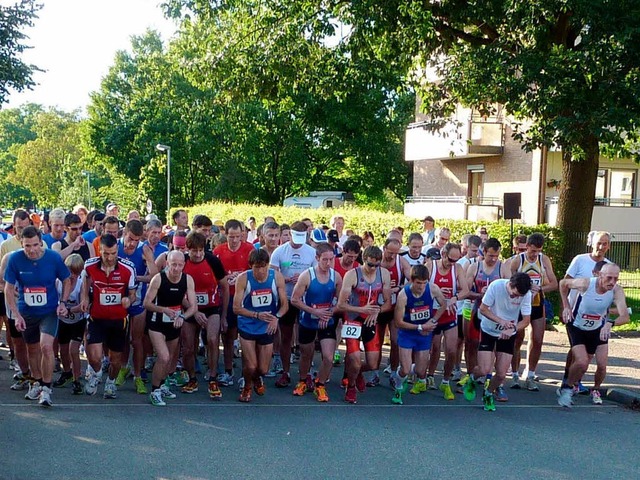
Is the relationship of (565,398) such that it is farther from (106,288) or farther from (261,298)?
(106,288)

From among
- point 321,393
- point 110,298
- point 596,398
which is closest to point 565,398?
point 596,398

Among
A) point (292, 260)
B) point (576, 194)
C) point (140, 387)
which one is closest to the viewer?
point (140, 387)

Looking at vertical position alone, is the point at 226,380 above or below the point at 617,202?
below

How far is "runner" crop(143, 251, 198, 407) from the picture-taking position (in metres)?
7.82

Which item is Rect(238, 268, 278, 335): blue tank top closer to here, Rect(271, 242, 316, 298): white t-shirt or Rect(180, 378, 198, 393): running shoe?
Rect(180, 378, 198, 393): running shoe

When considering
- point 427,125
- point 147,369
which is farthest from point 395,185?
point 147,369

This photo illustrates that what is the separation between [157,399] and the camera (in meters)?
7.92

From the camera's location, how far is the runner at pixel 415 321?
8.38 metres

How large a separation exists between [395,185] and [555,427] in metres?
43.3

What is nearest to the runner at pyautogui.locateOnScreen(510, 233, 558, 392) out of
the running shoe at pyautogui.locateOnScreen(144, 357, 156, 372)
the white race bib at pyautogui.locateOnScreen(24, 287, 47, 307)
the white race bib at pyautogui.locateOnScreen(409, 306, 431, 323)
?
the white race bib at pyautogui.locateOnScreen(409, 306, 431, 323)

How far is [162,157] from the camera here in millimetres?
48531

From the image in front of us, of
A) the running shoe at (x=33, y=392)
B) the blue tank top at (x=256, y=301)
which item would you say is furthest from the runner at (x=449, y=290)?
the running shoe at (x=33, y=392)

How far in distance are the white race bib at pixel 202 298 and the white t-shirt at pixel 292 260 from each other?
126 centimetres

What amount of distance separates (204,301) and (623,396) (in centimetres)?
534
